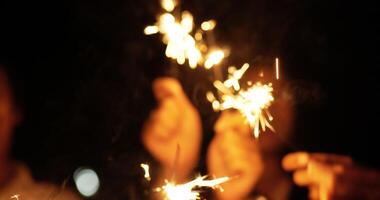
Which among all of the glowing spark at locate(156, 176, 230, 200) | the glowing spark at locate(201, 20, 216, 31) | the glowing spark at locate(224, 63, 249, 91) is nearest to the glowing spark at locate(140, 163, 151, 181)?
the glowing spark at locate(156, 176, 230, 200)

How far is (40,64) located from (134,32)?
1.91 feet

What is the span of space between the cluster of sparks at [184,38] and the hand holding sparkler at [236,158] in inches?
13.9

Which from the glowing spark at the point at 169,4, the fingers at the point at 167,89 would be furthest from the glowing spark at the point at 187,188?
the glowing spark at the point at 169,4

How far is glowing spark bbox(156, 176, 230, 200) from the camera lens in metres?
3.15

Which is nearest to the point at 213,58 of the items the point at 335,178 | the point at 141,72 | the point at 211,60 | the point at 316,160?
the point at 211,60

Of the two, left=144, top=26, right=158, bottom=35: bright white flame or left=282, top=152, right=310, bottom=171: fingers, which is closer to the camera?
left=282, top=152, right=310, bottom=171: fingers

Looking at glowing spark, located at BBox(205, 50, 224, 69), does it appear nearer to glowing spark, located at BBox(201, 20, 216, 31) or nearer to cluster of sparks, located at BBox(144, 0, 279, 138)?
cluster of sparks, located at BBox(144, 0, 279, 138)

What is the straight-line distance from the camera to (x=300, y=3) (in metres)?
3.56

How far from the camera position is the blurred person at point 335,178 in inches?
117

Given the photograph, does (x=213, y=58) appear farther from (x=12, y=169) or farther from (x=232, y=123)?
(x=12, y=169)

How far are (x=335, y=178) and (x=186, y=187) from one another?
0.78 meters

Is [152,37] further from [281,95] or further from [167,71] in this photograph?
[281,95]

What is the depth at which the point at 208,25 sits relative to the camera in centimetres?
349

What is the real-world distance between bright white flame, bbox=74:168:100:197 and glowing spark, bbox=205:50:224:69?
0.96 m
